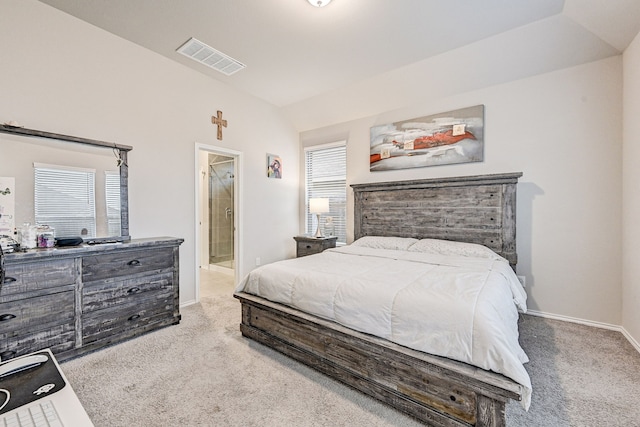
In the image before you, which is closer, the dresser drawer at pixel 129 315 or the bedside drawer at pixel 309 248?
the dresser drawer at pixel 129 315

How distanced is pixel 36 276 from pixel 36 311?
26 cm

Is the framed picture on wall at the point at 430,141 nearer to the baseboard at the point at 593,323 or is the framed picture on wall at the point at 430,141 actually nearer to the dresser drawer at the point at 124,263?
the baseboard at the point at 593,323

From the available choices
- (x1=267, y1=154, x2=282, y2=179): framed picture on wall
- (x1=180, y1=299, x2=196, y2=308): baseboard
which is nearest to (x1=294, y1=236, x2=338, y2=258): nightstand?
(x1=267, y1=154, x2=282, y2=179): framed picture on wall

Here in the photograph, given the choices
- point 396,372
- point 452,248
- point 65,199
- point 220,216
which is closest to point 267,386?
point 396,372

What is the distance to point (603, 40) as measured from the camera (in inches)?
101

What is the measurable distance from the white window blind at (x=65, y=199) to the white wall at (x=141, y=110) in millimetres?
359

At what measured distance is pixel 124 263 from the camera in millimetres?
2555

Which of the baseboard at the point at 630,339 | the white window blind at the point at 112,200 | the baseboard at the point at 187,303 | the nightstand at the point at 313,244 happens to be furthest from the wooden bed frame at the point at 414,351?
the white window blind at the point at 112,200

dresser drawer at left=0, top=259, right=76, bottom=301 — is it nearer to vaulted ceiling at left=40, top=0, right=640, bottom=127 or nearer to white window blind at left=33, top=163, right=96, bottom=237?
white window blind at left=33, top=163, right=96, bottom=237

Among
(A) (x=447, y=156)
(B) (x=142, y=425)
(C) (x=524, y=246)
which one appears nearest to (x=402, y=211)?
(A) (x=447, y=156)

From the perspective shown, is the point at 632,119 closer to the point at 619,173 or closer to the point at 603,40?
the point at 619,173

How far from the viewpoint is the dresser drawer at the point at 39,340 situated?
1963 mm

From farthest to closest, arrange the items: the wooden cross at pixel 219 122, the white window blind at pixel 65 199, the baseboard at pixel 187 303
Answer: the wooden cross at pixel 219 122
the baseboard at pixel 187 303
the white window blind at pixel 65 199

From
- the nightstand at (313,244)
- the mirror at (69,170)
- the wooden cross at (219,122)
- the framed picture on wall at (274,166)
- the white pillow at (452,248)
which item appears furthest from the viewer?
the framed picture on wall at (274,166)
